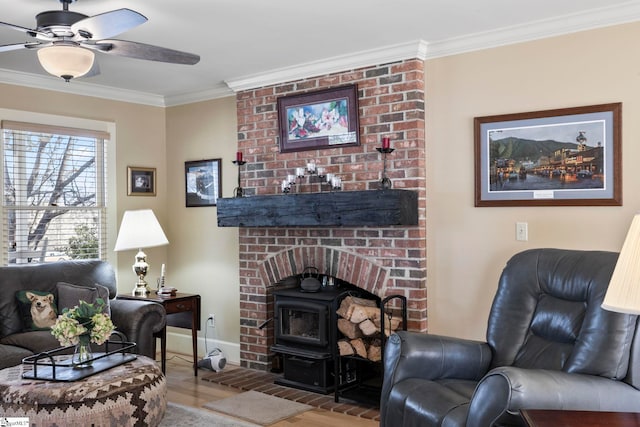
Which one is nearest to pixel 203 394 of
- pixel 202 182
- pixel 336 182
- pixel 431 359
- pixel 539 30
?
pixel 336 182

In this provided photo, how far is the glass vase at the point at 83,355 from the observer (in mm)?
3115

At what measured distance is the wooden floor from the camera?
12.0 ft

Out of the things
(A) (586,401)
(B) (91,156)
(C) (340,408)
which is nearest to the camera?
(A) (586,401)

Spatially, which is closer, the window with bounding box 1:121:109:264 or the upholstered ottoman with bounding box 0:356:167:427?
the upholstered ottoman with bounding box 0:356:167:427

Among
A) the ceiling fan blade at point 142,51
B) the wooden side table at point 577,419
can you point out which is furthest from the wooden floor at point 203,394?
the ceiling fan blade at point 142,51

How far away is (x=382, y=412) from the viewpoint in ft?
9.34

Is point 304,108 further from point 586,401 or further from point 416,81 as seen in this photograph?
point 586,401

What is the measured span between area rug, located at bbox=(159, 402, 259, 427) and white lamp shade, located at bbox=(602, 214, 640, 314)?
252cm

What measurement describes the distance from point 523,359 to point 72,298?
2940mm

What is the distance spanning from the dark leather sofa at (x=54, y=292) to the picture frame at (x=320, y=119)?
1607 mm

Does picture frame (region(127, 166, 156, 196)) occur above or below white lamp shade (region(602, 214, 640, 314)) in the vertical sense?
above

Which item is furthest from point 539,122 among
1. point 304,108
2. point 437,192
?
point 304,108

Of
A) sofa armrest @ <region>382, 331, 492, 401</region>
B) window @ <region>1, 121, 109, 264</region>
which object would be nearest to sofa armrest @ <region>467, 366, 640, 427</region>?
sofa armrest @ <region>382, 331, 492, 401</region>

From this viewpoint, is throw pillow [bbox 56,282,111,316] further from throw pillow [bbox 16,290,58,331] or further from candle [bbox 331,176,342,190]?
candle [bbox 331,176,342,190]
